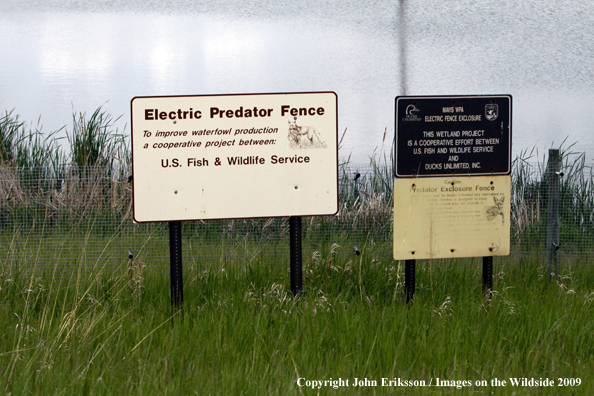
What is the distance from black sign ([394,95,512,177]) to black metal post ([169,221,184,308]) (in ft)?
5.88

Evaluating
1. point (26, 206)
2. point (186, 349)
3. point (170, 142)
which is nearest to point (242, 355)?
point (186, 349)

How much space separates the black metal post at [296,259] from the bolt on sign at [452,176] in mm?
755

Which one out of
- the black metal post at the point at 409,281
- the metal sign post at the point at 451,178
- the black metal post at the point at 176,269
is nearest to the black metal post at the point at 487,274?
the metal sign post at the point at 451,178

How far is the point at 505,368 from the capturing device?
297 centimetres

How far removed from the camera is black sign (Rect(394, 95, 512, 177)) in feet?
13.9

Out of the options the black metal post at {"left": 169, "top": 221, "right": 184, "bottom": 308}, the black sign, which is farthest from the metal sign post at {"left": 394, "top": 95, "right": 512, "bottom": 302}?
the black metal post at {"left": 169, "top": 221, "right": 184, "bottom": 308}

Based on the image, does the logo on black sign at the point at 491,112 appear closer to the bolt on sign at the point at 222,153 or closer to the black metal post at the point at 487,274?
the black metal post at the point at 487,274

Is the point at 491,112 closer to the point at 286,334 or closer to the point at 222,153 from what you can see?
the point at 222,153

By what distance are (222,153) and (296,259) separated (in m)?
1.00

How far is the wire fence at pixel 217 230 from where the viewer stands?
16.6 ft

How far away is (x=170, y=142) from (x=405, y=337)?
86.7 inches

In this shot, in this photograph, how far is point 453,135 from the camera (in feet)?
14.1

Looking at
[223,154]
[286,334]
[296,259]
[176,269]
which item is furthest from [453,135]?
[176,269]

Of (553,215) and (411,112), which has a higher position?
(411,112)
